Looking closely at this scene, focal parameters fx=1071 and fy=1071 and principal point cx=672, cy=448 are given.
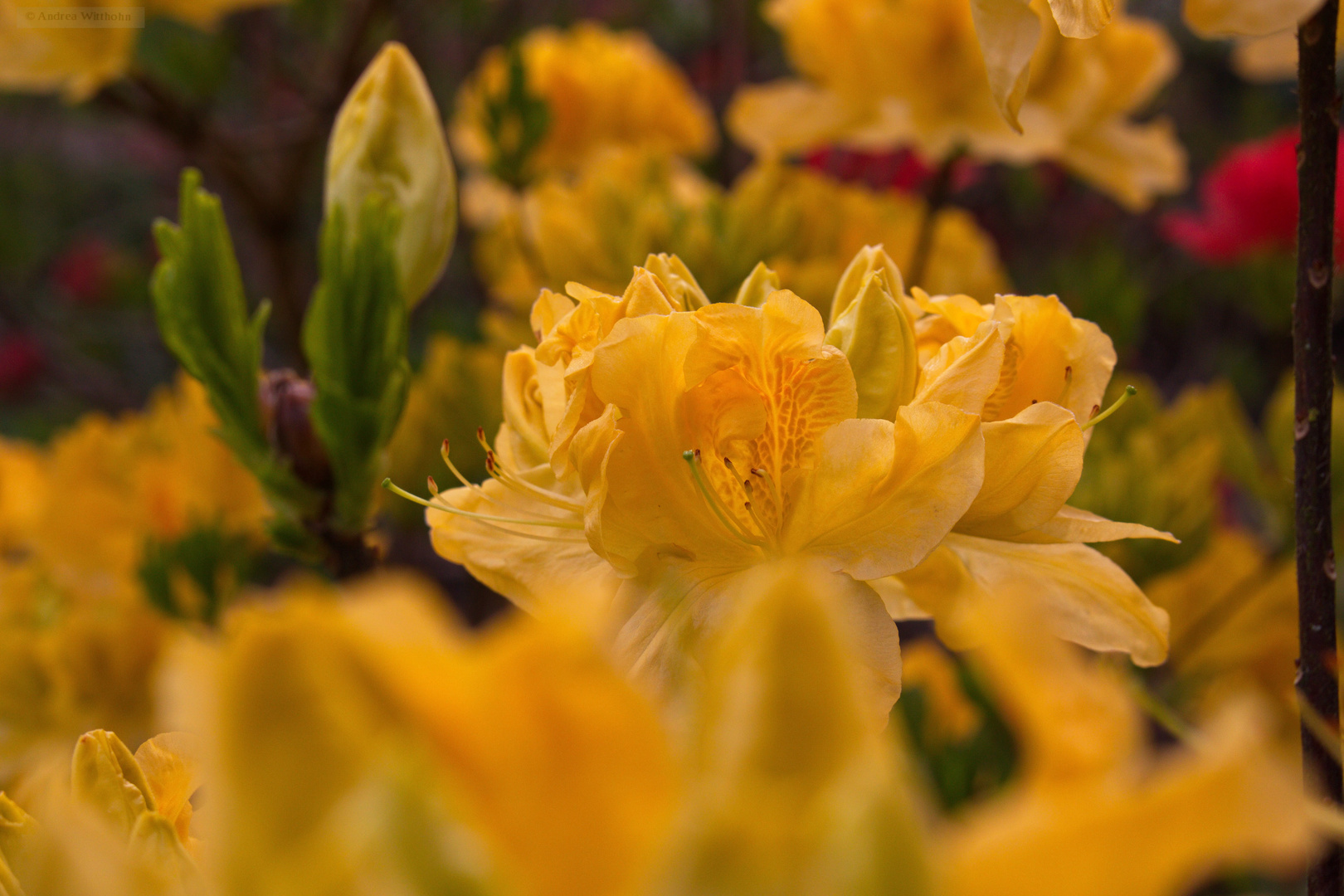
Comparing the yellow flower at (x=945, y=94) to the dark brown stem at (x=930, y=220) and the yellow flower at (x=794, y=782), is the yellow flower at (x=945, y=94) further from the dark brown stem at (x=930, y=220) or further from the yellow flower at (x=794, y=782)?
the yellow flower at (x=794, y=782)

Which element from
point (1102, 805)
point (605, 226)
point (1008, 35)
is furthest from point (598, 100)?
point (1102, 805)

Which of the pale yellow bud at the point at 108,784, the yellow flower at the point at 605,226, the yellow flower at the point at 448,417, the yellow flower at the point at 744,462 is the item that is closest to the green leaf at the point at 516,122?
the yellow flower at the point at 605,226

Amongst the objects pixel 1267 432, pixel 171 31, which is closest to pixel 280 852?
pixel 1267 432

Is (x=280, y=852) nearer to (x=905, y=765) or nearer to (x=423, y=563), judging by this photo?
(x=905, y=765)

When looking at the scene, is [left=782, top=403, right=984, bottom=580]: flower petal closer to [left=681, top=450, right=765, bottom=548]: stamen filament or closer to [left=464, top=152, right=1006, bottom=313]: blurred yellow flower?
[left=681, top=450, right=765, bottom=548]: stamen filament

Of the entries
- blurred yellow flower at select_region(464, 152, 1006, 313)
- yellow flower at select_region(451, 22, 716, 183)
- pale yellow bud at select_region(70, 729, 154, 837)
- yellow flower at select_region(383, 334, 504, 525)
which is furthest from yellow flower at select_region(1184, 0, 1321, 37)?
yellow flower at select_region(451, 22, 716, 183)

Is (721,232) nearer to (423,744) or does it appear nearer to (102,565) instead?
(102,565)
